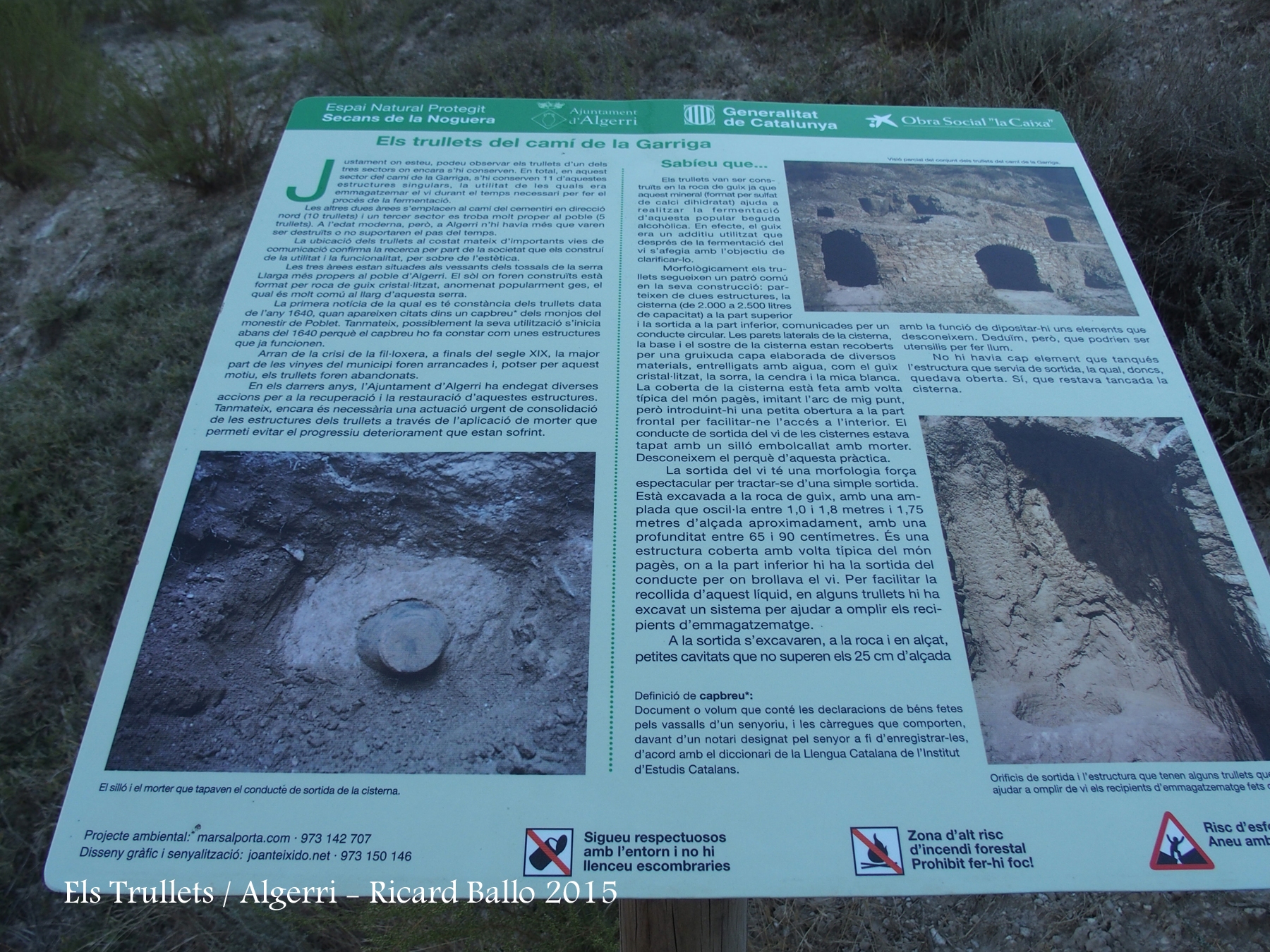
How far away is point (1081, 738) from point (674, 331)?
1.31m

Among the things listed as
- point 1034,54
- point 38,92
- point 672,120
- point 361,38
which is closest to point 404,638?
point 672,120

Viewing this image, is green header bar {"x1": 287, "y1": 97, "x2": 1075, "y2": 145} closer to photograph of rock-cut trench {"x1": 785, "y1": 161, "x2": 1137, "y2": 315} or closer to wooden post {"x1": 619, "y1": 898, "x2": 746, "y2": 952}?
photograph of rock-cut trench {"x1": 785, "y1": 161, "x2": 1137, "y2": 315}

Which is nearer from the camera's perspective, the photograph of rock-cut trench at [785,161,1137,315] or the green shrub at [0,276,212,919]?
the photograph of rock-cut trench at [785,161,1137,315]

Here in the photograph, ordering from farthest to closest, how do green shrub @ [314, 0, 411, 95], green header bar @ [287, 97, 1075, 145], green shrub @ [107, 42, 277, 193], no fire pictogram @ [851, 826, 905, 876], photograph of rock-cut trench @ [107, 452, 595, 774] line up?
1. green shrub @ [314, 0, 411, 95]
2. green shrub @ [107, 42, 277, 193]
3. green header bar @ [287, 97, 1075, 145]
4. photograph of rock-cut trench @ [107, 452, 595, 774]
5. no fire pictogram @ [851, 826, 905, 876]

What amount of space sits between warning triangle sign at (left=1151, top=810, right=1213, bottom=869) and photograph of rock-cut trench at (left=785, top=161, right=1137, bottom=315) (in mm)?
1281

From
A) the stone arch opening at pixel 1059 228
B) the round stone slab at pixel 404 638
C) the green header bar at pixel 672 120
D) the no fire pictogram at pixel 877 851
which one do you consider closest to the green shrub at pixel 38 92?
the green header bar at pixel 672 120

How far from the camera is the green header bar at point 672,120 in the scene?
2.24 m

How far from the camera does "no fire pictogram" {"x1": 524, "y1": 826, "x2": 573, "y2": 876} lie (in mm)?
1287

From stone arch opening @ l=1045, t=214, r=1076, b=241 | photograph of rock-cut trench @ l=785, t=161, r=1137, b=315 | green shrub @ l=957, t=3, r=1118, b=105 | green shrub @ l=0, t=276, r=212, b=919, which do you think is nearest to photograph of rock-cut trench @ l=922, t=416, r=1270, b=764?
photograph of rock-cut trench @ l=785, t=161, r=1137, b=315

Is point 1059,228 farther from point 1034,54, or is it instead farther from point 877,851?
point 1034,54

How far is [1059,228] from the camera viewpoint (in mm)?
2078

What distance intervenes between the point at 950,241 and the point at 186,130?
14.4 feet

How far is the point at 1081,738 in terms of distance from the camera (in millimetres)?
1415

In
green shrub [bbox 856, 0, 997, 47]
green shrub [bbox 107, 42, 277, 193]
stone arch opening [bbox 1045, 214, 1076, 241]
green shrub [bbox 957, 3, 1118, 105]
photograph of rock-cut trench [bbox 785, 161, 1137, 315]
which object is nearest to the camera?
photograph of rock-cut trench [bbox 785, 161, 1137, 315]
